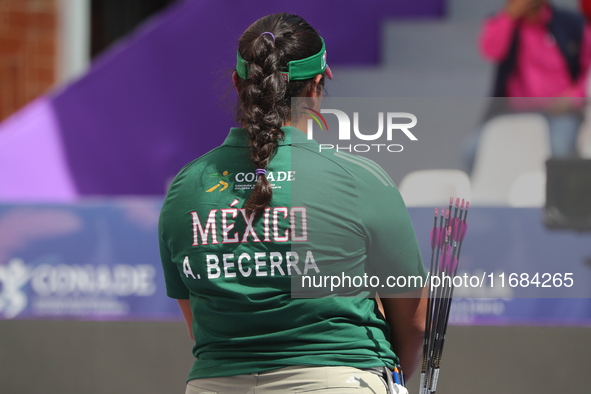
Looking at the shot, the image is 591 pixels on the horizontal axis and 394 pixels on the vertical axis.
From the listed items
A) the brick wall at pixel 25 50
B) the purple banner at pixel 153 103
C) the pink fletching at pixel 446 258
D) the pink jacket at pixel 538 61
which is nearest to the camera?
the pink fletching at pixel 446 258

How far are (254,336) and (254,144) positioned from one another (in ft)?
1.19

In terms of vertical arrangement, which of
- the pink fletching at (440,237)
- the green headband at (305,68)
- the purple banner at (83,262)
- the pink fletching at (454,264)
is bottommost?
the purple banner at (83,262)

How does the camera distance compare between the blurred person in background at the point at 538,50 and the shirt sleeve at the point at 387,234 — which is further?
the blurred person in background at the point at 538,50

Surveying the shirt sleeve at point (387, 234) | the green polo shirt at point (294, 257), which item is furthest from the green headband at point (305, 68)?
the shirt sleeve at point (387, 234)

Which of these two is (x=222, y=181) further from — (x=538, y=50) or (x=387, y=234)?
(x=538, y=50)

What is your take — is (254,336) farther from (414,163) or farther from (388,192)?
(414,163)

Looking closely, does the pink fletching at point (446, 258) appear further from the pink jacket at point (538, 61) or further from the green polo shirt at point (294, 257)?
the pink jacket at point (538, 61)

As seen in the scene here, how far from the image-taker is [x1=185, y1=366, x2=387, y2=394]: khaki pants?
4.49 feet

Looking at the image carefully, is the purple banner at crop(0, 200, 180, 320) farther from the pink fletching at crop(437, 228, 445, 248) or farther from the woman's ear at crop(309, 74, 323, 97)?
the woman's ear at crop(309, 74, 323, 97)

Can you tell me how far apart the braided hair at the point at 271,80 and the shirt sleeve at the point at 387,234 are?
0.21 meters

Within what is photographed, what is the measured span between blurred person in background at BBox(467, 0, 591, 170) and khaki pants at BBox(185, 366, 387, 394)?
292 centimetres

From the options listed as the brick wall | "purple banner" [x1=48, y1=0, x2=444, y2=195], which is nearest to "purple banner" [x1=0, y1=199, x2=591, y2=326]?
"purple banner" [x1=48, y1=0, x2=444, y2=195]

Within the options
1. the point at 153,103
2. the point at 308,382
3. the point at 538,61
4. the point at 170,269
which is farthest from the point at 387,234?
the point at 153,103

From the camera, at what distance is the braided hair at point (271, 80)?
1.44 m
